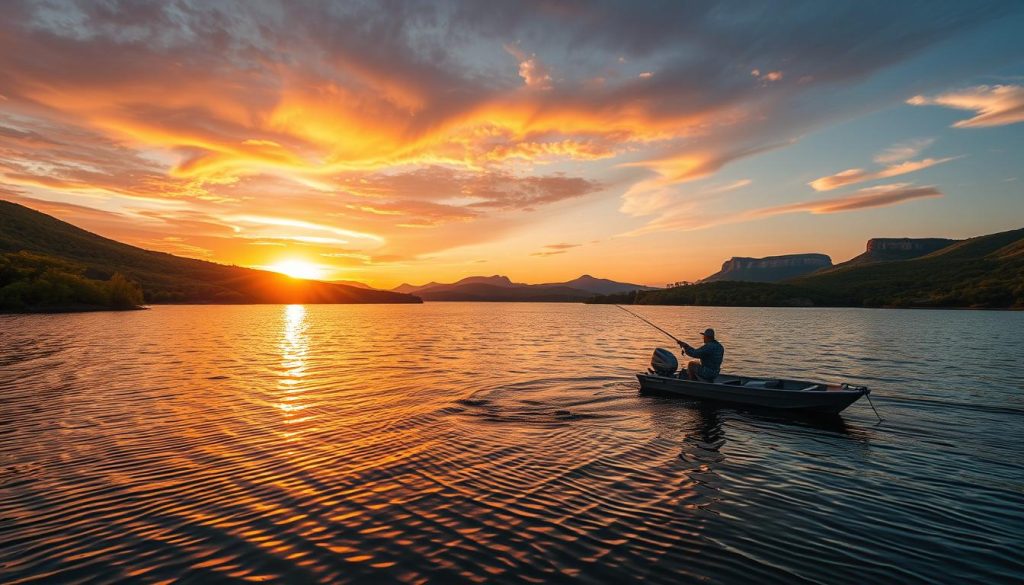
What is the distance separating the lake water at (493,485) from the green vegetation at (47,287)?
380ft

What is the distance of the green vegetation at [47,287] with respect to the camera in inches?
4469

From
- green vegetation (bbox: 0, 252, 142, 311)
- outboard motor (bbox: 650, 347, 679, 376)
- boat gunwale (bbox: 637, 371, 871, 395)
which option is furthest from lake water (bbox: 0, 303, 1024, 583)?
green vegetation (bbox: 0, 252, 142, 311)

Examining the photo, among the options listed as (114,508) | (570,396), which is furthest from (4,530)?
(570,396)

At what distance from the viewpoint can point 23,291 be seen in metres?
114

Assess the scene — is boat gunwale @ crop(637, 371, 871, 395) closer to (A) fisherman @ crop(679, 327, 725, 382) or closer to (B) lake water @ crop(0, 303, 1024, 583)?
(A) fisherman @ crop(679, 327, 725, 382)

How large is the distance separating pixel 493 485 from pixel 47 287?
154203 mm

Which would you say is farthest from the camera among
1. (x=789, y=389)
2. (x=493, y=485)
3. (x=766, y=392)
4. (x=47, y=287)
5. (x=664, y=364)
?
(x=47, y=287)

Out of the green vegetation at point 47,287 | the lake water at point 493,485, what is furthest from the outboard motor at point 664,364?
the green vegetation at point 47,287

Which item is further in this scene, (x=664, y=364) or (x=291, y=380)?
(x=291, y=380)

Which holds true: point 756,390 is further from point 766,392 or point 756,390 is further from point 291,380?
point 291,380

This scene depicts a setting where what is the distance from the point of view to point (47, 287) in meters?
118

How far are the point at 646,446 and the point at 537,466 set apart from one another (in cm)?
532

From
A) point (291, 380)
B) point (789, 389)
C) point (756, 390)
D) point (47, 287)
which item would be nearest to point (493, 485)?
point (756, 390)

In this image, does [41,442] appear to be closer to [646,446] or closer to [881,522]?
[646,446]
